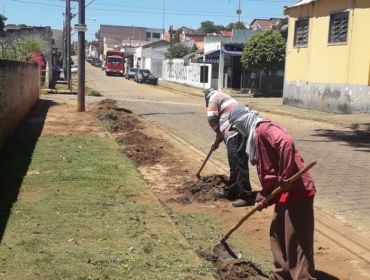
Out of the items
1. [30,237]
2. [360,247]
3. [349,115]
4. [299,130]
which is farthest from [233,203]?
[349,115]

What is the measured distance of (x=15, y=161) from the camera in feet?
32.0

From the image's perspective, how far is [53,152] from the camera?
35.6ft

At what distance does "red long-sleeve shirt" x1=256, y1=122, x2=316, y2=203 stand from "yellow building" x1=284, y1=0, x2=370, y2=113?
1845 centimetres

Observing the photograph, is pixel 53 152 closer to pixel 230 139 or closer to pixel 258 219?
pixel 230 139

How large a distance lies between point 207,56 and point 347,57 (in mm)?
26252

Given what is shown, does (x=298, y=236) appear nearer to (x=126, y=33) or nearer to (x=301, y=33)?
(x=301, y=33)

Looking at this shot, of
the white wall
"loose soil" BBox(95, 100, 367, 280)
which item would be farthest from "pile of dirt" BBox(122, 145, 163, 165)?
the white wall

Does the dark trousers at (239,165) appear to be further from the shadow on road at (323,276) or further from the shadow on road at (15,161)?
the shadow on road at (15,161)

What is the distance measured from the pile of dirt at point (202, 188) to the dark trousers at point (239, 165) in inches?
15.3

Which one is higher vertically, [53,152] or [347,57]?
[347,57]

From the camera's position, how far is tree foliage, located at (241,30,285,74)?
3838 centimetres

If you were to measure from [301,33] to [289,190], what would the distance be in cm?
2424

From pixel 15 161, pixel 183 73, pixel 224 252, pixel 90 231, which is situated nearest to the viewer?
pixel 224 252

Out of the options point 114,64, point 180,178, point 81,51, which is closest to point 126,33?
point 114,64
